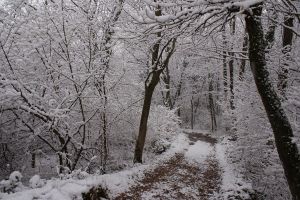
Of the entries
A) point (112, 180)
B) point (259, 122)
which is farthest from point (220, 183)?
point (112, 180)

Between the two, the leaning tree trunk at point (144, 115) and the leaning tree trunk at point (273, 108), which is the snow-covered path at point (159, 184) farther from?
the leaning tree trunk at point (273, 108)

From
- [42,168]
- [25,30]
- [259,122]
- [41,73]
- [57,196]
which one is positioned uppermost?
[25,30]

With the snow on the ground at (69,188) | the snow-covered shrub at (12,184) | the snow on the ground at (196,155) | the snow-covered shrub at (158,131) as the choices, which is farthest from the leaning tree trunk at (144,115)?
the snow-covered shrub at (12,184)

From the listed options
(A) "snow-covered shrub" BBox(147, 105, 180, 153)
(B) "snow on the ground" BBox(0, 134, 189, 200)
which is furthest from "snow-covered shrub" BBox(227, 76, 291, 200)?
(A) "snow-covered shrub" BBox(147, 105, 180, 153)

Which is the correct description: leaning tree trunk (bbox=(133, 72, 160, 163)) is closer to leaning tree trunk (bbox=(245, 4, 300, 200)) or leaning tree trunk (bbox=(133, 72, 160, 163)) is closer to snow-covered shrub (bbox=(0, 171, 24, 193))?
snow-covered shrub (bbox=(0, 171, 24, 193))

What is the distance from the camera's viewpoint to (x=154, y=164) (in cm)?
1322

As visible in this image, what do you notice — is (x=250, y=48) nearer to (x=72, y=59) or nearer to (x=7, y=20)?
(x=72, y=59)

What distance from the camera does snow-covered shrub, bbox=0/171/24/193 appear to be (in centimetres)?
579

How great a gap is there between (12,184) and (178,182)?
6198mm

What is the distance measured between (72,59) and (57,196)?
18.2ft

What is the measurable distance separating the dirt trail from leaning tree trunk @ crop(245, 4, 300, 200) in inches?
169

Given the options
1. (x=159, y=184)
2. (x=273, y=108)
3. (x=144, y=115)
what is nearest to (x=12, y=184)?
(x=273, y=108)

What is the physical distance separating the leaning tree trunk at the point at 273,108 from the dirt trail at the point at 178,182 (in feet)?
14.1

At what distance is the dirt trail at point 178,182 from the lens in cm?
927
